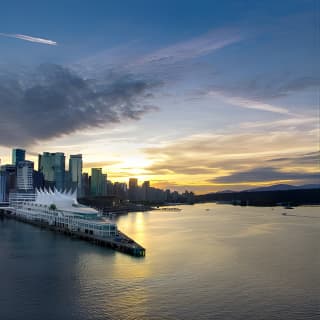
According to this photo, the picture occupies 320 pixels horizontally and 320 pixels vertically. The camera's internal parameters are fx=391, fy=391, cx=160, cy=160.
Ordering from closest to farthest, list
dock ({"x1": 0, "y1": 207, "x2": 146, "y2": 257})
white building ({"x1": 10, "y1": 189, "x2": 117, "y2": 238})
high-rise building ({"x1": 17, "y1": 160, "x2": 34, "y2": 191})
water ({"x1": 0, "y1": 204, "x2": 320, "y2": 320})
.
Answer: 1. water ({"x1": 0, "y1": 204, "x2": 320, "y2": 320})
2. dock ({"x1": 0, "y1": 207, "x2": 146, "y2": 257})
3. white building ({"x1": 10, "y1": 189, "x2": 117, "y2": 238})
4. high-rise building ({"x1": 17, "y1": 160, "x2": 34, "y2": 191})

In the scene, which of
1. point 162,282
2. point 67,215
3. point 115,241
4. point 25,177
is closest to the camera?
point 162,282

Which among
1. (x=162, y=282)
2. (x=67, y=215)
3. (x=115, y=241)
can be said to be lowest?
(x=162, y=282)

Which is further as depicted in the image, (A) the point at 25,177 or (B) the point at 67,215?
(A) the point at 25,177

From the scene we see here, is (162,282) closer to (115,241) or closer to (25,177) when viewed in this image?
(115,241)

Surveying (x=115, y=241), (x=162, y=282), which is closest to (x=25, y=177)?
(x=115, y=241)

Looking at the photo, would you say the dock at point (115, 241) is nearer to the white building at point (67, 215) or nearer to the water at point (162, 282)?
the white building at point (67, 215)

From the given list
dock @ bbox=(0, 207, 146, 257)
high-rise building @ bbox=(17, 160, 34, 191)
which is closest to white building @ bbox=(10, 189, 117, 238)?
dock @ bbox=(0, 207, 146, 257)

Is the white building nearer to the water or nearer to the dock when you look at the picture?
the dock

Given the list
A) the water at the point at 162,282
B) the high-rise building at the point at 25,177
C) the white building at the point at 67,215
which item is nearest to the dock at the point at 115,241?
the white building at the point at 67,215

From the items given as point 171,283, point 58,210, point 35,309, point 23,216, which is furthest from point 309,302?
point 23,216
